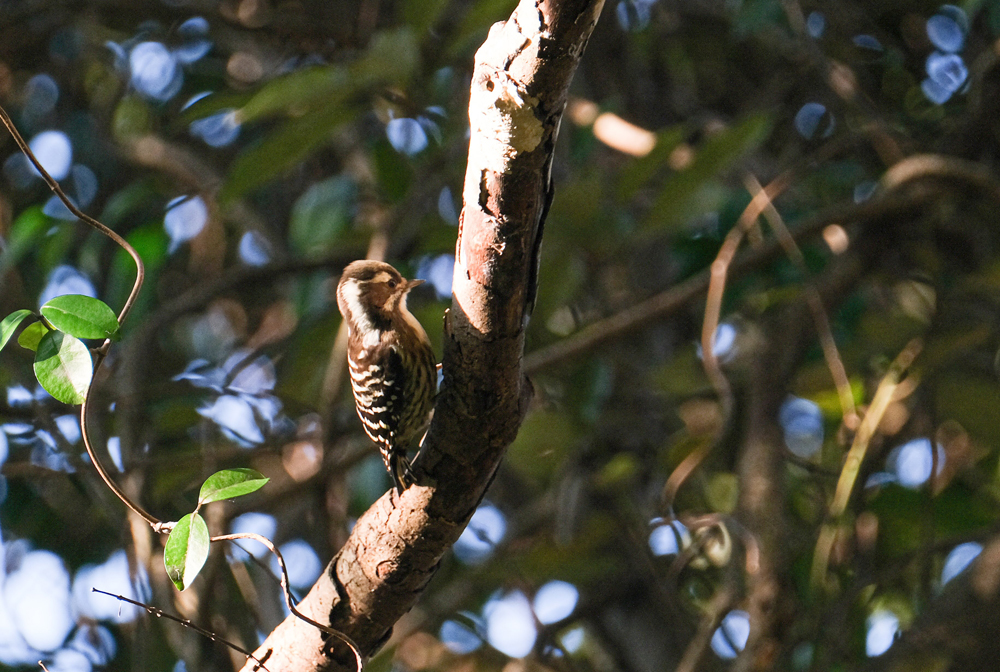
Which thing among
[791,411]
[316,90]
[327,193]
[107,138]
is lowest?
[791,411]

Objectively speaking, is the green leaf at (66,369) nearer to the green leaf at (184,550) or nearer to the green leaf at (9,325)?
the green leaf at (9,325)

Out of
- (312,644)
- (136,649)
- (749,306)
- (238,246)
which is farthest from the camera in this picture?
(238,246)

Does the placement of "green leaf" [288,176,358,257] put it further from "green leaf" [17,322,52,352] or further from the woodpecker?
"green leaf" [17,322,52,352]

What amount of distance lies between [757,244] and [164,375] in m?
2.65

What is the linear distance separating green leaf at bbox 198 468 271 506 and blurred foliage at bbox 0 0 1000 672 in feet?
3.14

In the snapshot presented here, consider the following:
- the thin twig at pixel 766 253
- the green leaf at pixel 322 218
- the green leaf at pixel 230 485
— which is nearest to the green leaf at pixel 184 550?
the green leaf at pixel 230 485

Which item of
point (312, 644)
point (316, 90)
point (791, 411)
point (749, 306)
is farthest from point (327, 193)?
point (791, 411)

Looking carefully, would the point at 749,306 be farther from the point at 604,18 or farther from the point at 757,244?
the point at 604,18

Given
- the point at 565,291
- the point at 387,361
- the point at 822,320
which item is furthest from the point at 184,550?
the point at 822,320

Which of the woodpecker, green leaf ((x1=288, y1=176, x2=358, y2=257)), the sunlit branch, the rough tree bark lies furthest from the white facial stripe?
the sunlit branch

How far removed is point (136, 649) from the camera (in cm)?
296

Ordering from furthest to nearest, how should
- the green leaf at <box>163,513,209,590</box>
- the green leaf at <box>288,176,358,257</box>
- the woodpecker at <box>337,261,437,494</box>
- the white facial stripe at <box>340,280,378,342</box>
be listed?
1. the green leaf at <box>288,176,358,257</box>
2. the white facial stripe at <box>340,280,378,342</box>
3. the woodpecker at <box>337,261,437,494</box>
4. the green leaf at <box>163,513,209,590</box>

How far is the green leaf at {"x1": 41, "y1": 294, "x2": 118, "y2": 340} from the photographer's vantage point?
1.48 metres

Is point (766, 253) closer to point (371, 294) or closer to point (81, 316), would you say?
point (371, 294)
